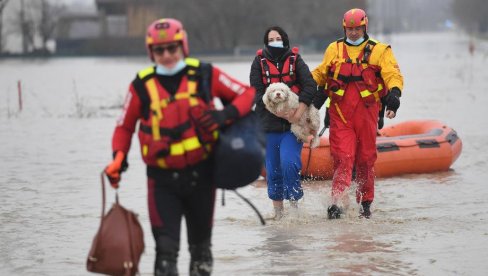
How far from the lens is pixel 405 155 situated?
1322 cm

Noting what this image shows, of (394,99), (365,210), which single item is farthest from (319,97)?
(365,210)

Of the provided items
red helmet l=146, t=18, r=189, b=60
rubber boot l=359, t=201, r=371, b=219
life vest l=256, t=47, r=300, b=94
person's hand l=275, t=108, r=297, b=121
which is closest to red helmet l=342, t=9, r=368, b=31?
life vest l=256, t=47, r=300, b=94

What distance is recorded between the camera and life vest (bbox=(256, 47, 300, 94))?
9.74 m

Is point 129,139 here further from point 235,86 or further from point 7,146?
point 7,146

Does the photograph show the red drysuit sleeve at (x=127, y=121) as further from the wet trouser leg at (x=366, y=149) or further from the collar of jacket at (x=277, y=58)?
the wet trouser leg at (x=366, y=149)

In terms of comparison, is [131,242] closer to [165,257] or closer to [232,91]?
[165,257]

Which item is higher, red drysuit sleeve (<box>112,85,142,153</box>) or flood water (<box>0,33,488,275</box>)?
red drysuit sleeve (<box>112,85,142,153</box>)

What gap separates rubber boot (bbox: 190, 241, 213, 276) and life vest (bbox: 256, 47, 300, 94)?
3.49 m

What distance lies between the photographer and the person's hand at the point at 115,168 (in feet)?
20.6

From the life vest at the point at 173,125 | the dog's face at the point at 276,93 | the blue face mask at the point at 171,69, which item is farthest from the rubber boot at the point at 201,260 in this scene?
the dog's face at the point at 276,93

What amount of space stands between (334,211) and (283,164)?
0.74m

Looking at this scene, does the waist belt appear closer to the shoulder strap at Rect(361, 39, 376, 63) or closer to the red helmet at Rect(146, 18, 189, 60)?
the red helmet at Rect(146, 18, 189, 60)

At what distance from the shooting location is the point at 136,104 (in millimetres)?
6328

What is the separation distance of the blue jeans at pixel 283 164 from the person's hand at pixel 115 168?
11.6 ft
